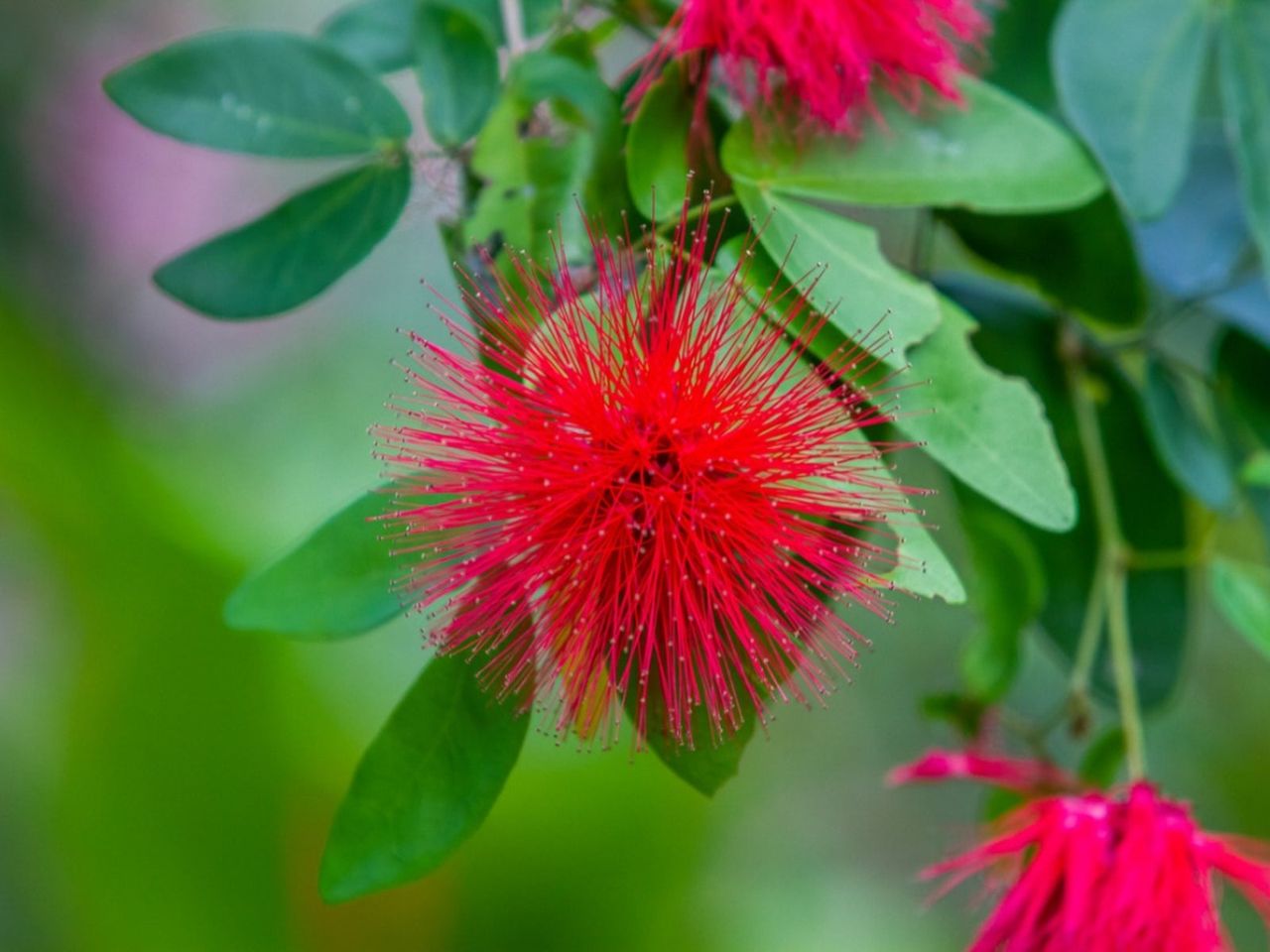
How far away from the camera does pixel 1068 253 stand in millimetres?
801

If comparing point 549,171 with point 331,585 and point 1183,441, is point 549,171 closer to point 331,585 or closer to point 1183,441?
point 331,585

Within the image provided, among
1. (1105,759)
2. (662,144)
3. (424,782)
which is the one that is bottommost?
(1105,759)

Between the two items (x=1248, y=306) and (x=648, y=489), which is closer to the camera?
(x=648, y=489)

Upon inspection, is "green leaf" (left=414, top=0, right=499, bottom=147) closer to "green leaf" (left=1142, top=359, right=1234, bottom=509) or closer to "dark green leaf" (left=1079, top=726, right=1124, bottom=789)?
"green leaf" (left=1142, top=359, right=1234, bottom=509)

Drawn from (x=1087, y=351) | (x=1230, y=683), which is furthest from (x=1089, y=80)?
(x=1230, y=683)

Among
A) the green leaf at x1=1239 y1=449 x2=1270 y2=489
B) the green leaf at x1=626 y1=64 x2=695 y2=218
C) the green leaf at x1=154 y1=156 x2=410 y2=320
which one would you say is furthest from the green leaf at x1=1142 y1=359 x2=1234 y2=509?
the green leaf at x1=154 y1=156 x2=410 y2=320

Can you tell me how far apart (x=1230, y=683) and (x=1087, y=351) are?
3.78ft

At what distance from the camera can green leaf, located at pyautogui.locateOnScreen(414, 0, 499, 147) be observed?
660 millimetres

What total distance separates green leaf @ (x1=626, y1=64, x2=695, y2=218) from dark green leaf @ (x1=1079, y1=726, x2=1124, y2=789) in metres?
0.49

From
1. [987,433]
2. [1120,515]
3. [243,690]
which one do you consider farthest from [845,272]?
[243,690]

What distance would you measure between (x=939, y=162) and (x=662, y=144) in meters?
0.15

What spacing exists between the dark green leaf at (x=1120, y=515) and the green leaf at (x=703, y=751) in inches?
15.8

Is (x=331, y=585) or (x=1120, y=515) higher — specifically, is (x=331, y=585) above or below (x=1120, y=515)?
above

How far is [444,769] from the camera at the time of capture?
559mm
